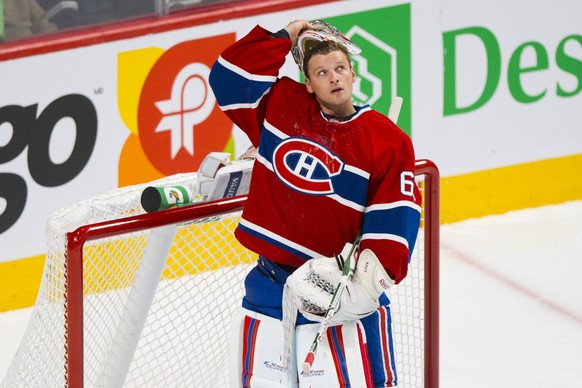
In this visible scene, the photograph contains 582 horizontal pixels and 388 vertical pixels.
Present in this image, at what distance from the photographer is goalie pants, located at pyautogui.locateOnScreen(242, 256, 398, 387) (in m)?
3.66

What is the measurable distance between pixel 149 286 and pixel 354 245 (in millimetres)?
666

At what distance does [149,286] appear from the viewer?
3928mm

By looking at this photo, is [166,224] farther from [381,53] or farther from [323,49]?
[381,53]

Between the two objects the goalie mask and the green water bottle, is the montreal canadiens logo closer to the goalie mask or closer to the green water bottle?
the goalie mask

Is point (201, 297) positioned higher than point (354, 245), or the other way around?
point (354, 245)

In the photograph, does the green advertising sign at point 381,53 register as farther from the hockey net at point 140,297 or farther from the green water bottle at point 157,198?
the green water bottle at point 157,198

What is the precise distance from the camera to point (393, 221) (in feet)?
11.4

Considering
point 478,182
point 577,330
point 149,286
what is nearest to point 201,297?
point 149,286

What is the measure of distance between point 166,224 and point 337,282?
0.53 meters

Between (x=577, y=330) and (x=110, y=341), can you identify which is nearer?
(x=110, y=341)

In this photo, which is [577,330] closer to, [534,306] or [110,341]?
[534,306]

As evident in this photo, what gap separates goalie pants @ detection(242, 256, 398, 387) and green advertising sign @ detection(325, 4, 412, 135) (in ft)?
7.17

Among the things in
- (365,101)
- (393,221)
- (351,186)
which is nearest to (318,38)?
(351,186)

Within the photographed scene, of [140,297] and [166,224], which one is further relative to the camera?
[140,297]
